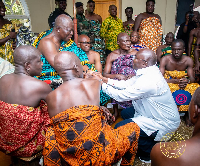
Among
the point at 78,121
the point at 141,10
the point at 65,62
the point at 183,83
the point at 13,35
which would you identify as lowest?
the point at 183,83

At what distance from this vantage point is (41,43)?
225 centimetres

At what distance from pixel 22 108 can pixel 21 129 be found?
0.71ft

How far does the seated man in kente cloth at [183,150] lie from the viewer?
105 cm

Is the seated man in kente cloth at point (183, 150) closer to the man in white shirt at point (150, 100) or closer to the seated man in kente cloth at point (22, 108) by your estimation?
the man in white shirt at point (150, 100)

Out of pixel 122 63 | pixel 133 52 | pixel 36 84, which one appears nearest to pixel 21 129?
pixel 36 84

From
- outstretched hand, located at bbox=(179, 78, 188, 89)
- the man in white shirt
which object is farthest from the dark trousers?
outstretched hand, located at bbox=(179, 78, 188, 89)

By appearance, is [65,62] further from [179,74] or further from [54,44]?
[179,74]

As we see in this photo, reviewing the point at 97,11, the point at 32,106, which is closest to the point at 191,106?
the point at 32,106

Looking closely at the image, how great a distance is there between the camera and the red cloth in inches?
69.3

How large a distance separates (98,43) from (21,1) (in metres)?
3.40

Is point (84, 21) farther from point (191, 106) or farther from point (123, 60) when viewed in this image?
point (191, 106)

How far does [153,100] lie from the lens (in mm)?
2240

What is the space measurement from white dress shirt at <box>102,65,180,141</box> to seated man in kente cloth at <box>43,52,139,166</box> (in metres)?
0.65

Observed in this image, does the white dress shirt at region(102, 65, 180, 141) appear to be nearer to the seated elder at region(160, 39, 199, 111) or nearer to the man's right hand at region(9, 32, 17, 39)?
the seated elder at region(160, 39, 199, 111)
